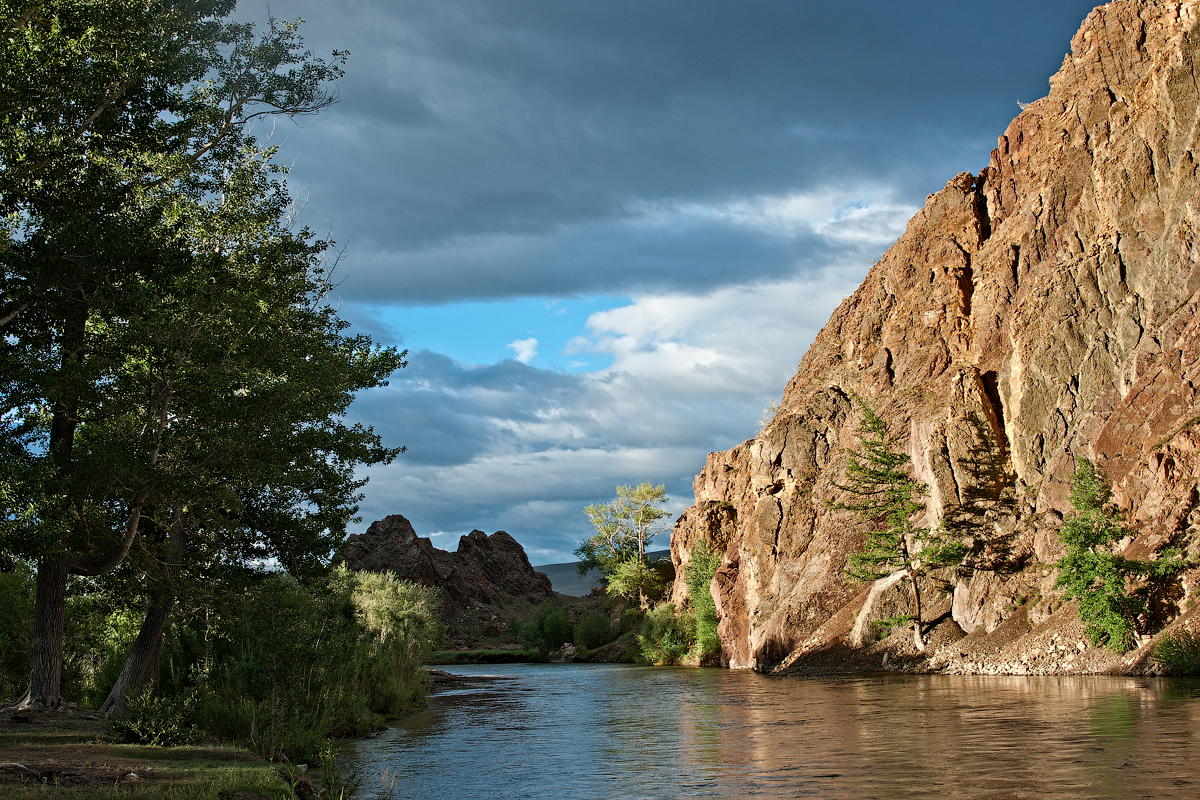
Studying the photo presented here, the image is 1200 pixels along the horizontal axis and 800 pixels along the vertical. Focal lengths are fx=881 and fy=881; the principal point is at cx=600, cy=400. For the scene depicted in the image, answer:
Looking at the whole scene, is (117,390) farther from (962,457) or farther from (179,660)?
(962,457)

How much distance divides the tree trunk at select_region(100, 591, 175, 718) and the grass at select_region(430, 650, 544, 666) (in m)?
Result: 87.0

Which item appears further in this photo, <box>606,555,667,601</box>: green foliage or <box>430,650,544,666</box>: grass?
<box>430,650,544,666</box>: grass

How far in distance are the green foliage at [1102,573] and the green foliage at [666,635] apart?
45.9 meters

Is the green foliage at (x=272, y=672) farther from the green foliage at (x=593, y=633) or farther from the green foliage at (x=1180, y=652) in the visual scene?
the green foliage at (x=593, y=633)

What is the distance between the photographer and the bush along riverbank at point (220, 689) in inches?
663

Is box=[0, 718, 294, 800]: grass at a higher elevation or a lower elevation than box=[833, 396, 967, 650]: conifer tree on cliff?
lower

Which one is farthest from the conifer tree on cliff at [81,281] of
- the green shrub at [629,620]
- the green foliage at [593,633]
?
the green foliage at [593,633]

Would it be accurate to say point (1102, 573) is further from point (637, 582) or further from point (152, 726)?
point (637, 582)

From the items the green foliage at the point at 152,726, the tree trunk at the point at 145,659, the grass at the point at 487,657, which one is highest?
the tree trunk at the point at 145,659

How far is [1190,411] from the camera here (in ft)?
144

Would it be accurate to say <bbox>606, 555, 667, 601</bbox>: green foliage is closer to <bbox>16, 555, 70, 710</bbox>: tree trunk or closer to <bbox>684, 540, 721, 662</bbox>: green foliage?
<bbox>684, 540, 721, 662</bbox>: green foliage

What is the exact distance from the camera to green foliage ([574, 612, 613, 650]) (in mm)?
103562

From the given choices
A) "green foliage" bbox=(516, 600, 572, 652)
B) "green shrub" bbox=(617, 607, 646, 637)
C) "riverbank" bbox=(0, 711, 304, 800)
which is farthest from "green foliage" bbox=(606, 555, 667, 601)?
"riverbank" bbox=(0, 711, 304, 800)

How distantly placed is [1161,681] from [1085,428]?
20.8 m
